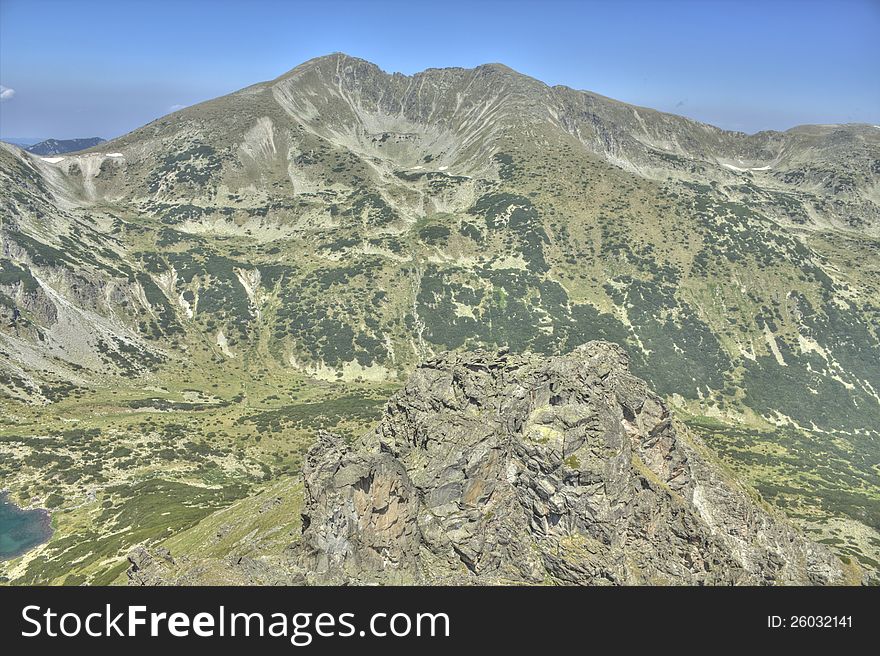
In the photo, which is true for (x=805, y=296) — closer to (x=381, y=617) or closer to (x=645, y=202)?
(x=645, y=202)

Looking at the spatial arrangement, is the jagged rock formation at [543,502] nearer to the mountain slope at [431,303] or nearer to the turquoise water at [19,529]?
the turquoise water at [19,529]

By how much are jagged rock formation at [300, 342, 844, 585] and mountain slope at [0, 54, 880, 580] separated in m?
48.0

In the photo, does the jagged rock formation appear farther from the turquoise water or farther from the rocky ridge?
the turquoise water

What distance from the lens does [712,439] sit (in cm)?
9388

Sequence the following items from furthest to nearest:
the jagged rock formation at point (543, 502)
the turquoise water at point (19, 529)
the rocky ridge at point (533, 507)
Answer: the turquoise water at point (19, 529), the jagged rock formation at point (543, 502), the rocky ridge at point (533, 507)

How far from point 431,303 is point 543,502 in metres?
117

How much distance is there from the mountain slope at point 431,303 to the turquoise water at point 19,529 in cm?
428

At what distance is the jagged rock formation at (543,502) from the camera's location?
2097cm

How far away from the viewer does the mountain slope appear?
93.6 metres

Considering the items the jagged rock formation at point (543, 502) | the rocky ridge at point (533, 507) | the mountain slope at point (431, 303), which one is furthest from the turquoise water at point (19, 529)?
the jagged rock formation at point (543, 502)

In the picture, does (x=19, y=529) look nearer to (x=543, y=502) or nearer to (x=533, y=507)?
(x=533, y=507)

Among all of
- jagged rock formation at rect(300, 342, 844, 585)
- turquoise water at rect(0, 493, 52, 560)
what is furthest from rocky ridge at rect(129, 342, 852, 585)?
turquoise water at rect(0, 493, 52, 560)

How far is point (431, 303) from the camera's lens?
13838cm

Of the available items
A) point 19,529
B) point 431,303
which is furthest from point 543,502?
point 431,303
